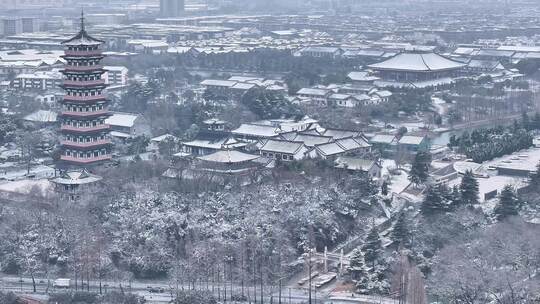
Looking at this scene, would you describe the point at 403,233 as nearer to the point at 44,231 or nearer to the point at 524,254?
the point at 524,254

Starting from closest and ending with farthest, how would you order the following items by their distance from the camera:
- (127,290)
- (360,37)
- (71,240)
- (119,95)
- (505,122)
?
(127,290) → (71,240) → (505,122) → (119,95) → (360,37)

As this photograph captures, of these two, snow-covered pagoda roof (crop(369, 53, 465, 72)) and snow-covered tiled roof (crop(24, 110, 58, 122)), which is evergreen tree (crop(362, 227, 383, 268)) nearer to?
snow-covered tiled roof (crop(24, 110, 58, 122))

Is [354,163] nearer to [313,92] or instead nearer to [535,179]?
[535,179]

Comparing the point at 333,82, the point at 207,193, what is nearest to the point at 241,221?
the point at 207,193

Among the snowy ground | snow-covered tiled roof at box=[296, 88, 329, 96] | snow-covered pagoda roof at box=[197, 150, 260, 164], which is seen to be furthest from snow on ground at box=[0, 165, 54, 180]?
snow-covered tiled roof at box=[296, 88, 329, 96]

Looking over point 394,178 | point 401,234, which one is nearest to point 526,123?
point 394,178

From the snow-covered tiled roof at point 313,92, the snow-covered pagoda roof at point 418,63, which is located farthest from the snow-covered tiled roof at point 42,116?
the snow-covered pagoda roof at point 418,63
